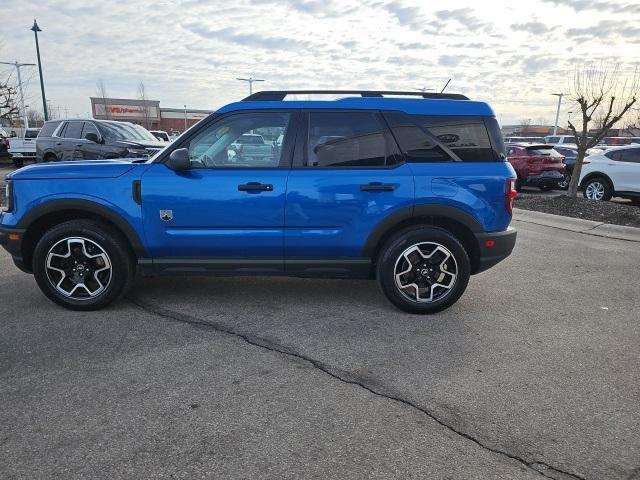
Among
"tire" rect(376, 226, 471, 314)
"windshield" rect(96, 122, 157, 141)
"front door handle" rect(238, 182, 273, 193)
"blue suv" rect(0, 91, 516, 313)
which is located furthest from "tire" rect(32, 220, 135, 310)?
"windshield" rect(96, 122, 157, 141)

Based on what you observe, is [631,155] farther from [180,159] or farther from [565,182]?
[180,159]

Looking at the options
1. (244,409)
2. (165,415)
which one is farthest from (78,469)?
(244,409)

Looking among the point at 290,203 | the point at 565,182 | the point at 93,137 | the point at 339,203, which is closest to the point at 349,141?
the point at 339,203

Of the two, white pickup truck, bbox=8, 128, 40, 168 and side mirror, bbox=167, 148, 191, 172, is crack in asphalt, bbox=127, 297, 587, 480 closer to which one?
side mirror, bbox=167, 148, 191, 172

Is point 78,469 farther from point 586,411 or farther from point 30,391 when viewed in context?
point 586,411

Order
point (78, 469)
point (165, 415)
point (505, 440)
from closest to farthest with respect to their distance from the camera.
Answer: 1. point (78, 469)
2. point (505, 440)
3. point (165, 415)

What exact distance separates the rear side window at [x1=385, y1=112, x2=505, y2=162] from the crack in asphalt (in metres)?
2.00

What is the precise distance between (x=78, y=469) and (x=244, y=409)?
890 millimetres

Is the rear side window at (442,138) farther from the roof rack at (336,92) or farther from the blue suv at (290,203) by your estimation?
the roof rack at (336,92)

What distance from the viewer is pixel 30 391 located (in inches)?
122

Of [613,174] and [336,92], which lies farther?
[613,174]

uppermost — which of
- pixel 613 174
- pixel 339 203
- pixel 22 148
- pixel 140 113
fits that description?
pixel 140 113

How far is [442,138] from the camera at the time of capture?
445cm

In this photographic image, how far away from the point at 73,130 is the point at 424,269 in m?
11.5
